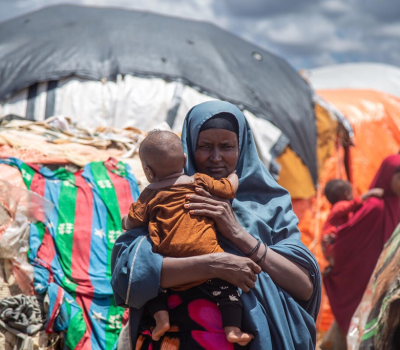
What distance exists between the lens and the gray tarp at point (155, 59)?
4938 mm

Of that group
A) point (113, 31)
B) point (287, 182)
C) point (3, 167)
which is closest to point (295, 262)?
point (3, 167)

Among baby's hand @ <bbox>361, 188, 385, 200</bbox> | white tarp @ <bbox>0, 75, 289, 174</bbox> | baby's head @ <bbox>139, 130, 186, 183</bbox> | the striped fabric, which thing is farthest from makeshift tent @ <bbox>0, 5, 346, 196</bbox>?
baby's head @ <bbox>139, 130, 186, 183</bbox>

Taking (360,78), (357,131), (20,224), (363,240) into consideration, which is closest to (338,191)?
(363,240)

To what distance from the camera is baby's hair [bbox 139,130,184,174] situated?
6.41ft

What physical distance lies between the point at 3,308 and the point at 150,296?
48.0 inches

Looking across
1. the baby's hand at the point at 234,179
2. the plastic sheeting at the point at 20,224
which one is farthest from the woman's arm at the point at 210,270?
the plastic sheeting at the point at 20,224

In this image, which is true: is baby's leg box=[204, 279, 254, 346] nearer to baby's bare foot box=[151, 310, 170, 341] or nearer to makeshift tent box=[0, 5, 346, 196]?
baby's bare foot box=[151, 310, 170, 341]

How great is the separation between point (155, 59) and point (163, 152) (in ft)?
10.9

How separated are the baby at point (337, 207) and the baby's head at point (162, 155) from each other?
3.03 m

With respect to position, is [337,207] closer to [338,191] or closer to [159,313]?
[338,191]

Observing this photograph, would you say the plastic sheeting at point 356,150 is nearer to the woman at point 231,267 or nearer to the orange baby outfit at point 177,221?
the woman at point 231,267

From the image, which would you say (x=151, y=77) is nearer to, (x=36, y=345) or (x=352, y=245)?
(x=352, y=245)

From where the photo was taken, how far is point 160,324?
1.86 meters

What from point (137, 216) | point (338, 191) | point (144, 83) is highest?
point (144, 83)
